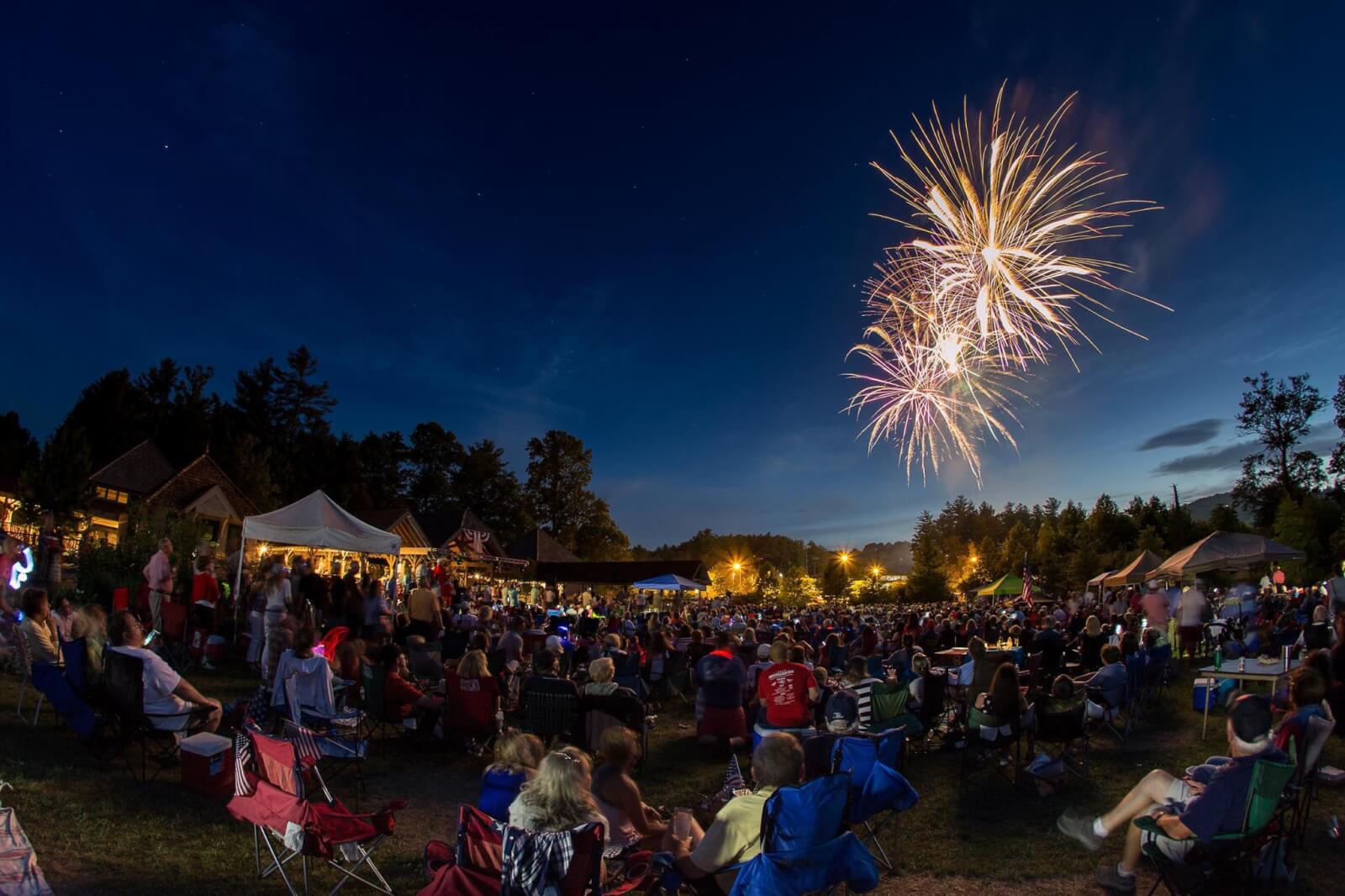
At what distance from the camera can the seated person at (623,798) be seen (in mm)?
3984

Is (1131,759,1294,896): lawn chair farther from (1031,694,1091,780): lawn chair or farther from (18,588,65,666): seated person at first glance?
(18,588,65,666): seated person

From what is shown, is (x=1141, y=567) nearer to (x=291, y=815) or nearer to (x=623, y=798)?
(x=623, y=798)

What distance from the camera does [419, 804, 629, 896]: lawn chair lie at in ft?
9.78

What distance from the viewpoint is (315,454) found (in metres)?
52.6

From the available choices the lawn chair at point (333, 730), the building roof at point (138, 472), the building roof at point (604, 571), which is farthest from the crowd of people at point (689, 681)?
the building roof at point (138, 472)

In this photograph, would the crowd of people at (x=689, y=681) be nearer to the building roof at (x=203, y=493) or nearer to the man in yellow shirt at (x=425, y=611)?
the man in yellow shirt at (x=425, y=611)

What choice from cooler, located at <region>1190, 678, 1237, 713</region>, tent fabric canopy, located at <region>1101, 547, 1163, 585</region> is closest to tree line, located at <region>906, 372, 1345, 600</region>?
tent fabric canopy, located at <region>1101, 547, 1163, 585</region>

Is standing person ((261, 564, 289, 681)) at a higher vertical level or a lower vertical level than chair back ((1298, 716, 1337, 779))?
higher

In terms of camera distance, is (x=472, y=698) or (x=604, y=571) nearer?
(x=472, y=698)

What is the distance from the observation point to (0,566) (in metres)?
11.0

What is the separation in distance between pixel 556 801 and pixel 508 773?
971 mm

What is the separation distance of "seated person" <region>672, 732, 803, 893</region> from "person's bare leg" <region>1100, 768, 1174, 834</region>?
215cm

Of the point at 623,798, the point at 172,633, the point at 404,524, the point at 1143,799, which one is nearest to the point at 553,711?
the point at 623,798

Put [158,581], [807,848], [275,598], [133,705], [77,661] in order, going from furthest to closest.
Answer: [158,581], [275,598], [77,661], [133,705], [807,848]
